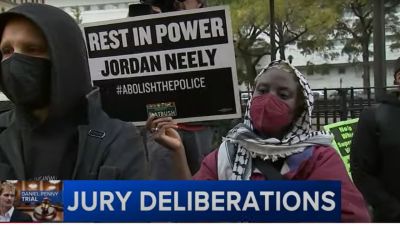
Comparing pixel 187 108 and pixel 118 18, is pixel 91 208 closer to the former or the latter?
pixel 187 108

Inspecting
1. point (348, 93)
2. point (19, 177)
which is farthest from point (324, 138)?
point (19, 177)

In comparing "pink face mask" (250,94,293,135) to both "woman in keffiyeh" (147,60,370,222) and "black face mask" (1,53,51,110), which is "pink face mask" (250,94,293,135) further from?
"black face mask" (1,53,51,110)

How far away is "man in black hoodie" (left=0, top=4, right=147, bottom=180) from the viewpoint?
1.79 meters

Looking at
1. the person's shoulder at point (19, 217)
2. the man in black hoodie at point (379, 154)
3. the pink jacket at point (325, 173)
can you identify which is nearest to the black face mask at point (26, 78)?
the person's shoulder at point (19, 217)

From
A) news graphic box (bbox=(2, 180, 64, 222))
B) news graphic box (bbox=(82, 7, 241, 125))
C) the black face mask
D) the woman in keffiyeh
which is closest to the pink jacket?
the woman in keffiyeh

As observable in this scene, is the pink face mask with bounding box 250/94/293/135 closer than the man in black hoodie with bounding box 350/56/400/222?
Yes

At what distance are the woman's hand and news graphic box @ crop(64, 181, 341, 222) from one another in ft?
0.83

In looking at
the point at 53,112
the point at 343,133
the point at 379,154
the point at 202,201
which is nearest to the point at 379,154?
the point at 379,154

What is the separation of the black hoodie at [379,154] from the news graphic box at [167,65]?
68cm

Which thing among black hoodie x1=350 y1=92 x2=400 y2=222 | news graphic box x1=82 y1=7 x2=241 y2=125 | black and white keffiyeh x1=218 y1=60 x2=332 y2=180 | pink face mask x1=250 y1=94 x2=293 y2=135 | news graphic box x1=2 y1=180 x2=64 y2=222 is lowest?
black hoodie x1=350 y1=92 x2=400 y2=222

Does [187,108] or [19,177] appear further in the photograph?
[187,108]

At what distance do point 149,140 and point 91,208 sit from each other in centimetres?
34

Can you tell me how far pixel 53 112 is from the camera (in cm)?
184

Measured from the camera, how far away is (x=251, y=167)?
6.23ft
